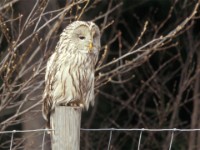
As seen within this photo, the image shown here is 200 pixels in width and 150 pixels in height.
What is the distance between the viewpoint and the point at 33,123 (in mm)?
7324

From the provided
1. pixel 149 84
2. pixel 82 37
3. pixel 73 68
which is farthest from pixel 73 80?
pixel 149 84

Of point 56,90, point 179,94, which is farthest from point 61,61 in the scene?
point 179,94

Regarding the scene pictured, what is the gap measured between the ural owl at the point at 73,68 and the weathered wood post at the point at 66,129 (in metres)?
1.11

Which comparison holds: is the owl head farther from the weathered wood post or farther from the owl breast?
the weathered wood post

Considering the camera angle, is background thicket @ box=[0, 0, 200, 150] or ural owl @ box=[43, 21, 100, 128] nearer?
ural owl @ box=[43, 21, 100, 128]

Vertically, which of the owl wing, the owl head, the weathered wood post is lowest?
the weathered wood post

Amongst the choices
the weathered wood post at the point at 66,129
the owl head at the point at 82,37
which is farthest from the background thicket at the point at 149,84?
the weathered wood post at the point at 66,129

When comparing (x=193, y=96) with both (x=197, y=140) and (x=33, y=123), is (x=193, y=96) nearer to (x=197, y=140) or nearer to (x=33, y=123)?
(x=197, y=140)

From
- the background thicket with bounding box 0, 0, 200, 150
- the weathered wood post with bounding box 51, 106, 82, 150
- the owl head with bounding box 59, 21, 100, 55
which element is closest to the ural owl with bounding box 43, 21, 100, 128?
the owl head with bounding box 59, 21, 100, 55

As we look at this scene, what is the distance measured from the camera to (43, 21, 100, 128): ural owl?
518cm

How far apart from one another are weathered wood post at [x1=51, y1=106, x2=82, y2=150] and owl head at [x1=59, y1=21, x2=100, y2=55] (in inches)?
47.9

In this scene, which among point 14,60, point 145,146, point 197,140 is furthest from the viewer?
point 145,146

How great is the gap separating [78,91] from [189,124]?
16.0ft

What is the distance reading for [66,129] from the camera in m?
4.01
